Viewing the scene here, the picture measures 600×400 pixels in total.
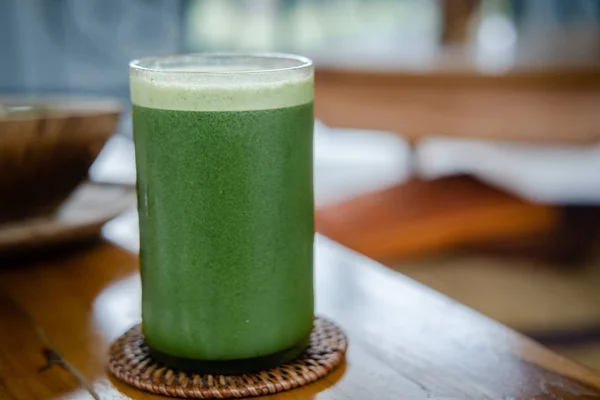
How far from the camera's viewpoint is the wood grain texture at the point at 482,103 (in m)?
1.24

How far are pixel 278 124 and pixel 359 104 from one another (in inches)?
37.7

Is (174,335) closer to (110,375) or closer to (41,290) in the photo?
(110,375)

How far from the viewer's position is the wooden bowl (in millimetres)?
606

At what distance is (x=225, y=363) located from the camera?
0.43 metres

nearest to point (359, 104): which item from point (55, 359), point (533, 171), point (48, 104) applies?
point (48, 104)

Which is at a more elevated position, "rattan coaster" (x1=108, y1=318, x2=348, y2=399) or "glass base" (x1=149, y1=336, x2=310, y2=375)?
"glass base" (x1=149, y1=336, x2=310, y2=375)

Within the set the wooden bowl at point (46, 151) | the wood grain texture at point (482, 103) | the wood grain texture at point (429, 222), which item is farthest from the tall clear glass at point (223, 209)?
the wood grain texture at point (482, 103)

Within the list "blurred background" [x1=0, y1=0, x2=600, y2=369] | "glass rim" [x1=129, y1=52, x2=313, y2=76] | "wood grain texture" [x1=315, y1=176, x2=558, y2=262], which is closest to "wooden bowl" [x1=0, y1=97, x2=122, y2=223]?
"blurred background" [x1=0, y1=0, x2=600, y2=369]

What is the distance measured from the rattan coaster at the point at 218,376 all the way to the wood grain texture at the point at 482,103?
0.78 metres

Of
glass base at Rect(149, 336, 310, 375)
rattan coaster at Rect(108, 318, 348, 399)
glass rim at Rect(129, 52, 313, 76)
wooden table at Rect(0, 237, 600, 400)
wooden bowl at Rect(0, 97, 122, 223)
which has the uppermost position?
glass rim at Rect(129, 52, 313, 76)

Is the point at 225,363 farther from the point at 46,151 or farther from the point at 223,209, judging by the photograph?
the point at 46,151

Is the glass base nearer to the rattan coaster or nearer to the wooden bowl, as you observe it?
the rattan coaster

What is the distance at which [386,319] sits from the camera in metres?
0.53

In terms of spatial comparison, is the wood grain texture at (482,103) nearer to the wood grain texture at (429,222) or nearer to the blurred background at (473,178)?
the blurred background at (473,178)
